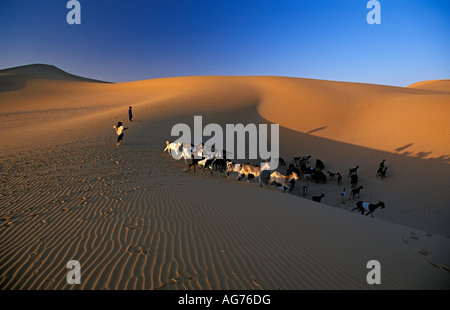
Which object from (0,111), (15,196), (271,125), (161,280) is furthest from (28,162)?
(0,111)

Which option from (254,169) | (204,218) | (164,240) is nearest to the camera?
(164,240)

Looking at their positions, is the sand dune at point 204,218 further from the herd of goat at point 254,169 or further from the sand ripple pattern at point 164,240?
the herd of goat at point 254,169

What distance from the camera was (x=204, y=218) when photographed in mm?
6023

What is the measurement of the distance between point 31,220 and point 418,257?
31.1 ft

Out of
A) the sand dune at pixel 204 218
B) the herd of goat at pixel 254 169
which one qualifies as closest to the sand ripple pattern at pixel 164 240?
the sand dune at pixel 204 218

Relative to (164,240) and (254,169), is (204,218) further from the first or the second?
(254,169)

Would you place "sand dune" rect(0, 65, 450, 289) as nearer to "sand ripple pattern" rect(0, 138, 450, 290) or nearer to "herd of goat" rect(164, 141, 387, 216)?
"sand ripple pattern" rect(0, 138, 450, 290)

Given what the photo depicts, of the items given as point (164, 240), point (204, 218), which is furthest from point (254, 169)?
point (164, 240)

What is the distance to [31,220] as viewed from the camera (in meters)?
5.40

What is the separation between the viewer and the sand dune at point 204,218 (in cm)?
388

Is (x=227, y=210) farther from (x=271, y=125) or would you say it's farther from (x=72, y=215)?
(x=271, y=125)

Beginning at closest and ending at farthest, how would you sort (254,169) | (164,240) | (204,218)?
(164,240) < (204,218) < (254,169)

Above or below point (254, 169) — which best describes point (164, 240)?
below

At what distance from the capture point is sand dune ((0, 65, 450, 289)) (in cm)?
388
